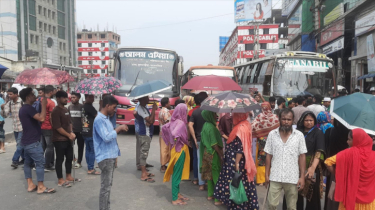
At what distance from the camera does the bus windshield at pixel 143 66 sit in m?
11.5

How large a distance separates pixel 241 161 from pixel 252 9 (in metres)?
56.8

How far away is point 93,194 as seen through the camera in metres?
5.42

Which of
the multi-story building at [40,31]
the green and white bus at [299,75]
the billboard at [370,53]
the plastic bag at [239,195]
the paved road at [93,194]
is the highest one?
the multi-story building at [40,31]

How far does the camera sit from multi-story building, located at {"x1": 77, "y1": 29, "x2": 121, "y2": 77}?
95.0m

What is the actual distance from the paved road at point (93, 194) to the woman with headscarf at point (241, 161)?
0.69m

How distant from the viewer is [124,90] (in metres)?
11.2

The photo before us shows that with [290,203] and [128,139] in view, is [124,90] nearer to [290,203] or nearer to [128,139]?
[128,139]

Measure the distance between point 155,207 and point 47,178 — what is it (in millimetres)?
2664

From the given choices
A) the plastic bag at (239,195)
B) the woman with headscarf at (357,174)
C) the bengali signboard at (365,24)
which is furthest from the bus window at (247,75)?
the woman with headscarf at (357,174)

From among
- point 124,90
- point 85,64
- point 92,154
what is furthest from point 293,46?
point 85,64

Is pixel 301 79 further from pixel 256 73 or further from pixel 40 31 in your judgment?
pixel 40 31

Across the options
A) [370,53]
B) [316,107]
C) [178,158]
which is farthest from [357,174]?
[370,53]

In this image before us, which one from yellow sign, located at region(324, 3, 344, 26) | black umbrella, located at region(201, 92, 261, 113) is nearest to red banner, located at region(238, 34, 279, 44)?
A: yellow sign, located at region(324, 3, 344, 26)

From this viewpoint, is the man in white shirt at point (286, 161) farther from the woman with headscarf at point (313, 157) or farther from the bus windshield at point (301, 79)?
the bus windshield at point (301, 79)
